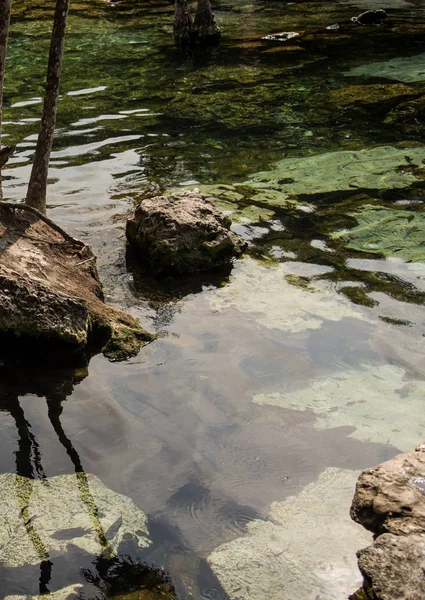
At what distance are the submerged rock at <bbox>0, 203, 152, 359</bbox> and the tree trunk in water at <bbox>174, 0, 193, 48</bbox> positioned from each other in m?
13.4

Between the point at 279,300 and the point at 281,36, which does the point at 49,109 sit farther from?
the point at 281,36

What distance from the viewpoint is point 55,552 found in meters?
3.80

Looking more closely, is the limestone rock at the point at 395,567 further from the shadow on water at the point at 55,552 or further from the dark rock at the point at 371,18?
the dark rock at the point at 371,18

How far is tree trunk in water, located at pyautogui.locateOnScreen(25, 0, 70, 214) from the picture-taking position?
6.05 m

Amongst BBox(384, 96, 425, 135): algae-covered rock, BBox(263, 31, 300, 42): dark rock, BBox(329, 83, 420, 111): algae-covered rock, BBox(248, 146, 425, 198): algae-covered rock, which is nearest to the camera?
BBox(248, 146, 425, 198): algae-covered rock

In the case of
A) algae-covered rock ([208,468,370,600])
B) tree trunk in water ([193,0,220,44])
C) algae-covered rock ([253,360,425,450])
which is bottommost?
algae-covered rock ([253,360,425,450])

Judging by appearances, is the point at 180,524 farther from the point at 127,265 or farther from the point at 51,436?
the point at 127,265

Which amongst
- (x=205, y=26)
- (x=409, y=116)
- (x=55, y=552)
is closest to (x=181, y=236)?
(x=55, y=552)

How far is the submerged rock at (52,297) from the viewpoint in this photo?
5242 mm

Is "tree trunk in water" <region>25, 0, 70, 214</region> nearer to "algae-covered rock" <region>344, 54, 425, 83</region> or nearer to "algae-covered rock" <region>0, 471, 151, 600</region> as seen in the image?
"algae-covered rock" <region>0, 471, 151, 600</region>

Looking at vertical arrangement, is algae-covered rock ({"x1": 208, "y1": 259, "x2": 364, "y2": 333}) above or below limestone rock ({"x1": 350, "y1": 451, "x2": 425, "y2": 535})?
below

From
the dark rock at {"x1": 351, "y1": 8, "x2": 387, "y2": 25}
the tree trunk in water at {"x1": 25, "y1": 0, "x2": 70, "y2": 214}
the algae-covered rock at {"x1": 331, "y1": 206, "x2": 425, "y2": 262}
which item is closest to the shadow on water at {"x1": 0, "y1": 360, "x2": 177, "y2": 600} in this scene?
the tree trunk in water at {"x1": 25, "y1": 0, "x2": 70, "y2": 214}

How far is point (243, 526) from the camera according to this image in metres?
4.06

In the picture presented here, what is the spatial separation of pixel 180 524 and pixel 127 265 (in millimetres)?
3584
